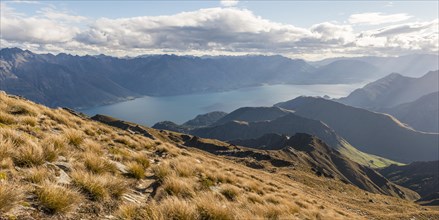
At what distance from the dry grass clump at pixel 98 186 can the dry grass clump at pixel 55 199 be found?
869 millimetres

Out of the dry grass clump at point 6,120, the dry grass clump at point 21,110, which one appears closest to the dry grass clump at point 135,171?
the dry grass clump at point 6,120

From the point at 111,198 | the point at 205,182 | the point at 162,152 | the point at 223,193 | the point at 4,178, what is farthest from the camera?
the point at 162,152

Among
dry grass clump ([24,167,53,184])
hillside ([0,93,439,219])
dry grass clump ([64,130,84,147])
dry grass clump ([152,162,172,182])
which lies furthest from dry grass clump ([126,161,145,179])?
dry grass clump ([24,167,53,184])

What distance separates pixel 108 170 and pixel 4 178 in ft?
12.5

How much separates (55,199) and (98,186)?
1636 millimetres

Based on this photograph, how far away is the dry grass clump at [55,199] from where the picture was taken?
268 inches

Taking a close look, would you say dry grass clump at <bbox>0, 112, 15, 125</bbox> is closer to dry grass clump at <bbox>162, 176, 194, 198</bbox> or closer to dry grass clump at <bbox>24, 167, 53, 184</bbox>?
dry grass clump at <bbox>24, 167, 53, 184</bbox>

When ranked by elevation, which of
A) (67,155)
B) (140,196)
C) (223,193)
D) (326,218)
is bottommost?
(326,218)

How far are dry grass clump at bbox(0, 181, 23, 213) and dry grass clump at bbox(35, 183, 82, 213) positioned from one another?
44 centimetres

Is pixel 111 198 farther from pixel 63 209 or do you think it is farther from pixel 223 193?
pixel 223 193

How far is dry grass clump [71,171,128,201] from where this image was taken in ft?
27.3

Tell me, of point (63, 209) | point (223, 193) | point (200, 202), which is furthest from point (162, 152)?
point (63, 209)

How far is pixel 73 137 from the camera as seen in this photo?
44.4ft

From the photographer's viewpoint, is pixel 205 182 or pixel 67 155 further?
pixel 205 182
